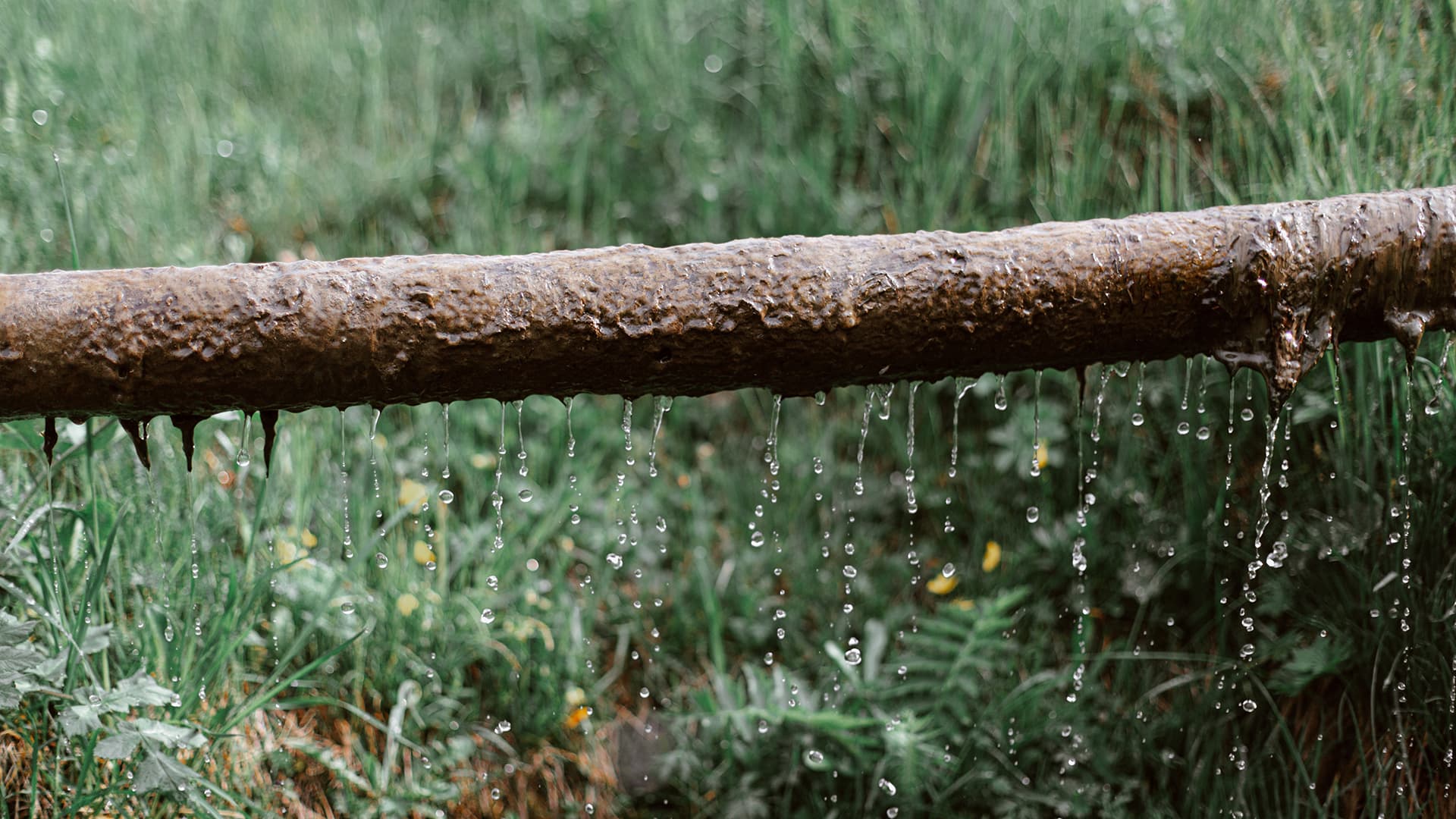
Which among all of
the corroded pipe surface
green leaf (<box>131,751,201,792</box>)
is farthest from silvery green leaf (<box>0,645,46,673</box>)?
the corroded pipe surface

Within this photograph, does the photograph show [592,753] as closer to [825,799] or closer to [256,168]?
[825,799]

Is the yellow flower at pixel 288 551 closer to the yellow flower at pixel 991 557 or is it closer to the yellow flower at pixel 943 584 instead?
the yellow flower at pixel 943 584

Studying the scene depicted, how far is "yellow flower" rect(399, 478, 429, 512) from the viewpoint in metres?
2.73

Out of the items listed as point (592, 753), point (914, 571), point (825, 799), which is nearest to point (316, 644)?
point (592, 753)

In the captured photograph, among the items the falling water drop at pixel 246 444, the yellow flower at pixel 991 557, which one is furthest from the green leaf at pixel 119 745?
the yellow flower at pixel 991 557

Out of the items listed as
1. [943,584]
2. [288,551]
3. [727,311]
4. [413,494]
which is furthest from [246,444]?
[943,584]

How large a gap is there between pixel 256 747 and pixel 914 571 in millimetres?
1765

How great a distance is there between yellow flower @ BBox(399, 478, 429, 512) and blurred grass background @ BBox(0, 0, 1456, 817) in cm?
2

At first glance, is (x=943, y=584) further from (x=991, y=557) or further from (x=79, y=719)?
(x=79, y=719)

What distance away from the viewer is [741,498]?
3.18 metres

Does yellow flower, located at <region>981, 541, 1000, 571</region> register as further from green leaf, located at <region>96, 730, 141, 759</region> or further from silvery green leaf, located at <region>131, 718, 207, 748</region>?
green leaf, located at <region>96, 730, 141, 759</region>

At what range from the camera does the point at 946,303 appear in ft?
5.52

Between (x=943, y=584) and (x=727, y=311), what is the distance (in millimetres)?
1572

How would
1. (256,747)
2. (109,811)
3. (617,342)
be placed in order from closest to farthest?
1. (617,342)
2. (109,811)
3. (256,747)
